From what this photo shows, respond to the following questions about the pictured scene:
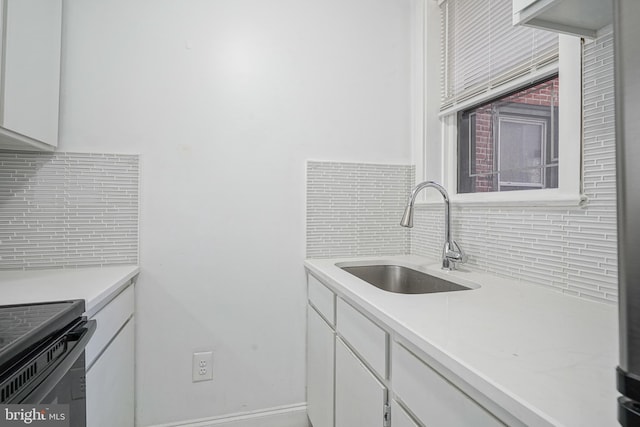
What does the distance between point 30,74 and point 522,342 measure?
1785 mm

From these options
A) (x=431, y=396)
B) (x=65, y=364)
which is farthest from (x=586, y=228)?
(x=65, y=364)

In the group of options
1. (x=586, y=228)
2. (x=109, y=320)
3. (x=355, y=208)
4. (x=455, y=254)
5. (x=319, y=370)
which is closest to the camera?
(x=586, y=228)

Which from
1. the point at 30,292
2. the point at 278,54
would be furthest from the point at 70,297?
the point at 278,54

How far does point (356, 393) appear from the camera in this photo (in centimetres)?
108

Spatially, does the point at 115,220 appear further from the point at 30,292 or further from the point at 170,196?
the point at 30,292

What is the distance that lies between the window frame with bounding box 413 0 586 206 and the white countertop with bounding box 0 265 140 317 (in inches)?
58.1

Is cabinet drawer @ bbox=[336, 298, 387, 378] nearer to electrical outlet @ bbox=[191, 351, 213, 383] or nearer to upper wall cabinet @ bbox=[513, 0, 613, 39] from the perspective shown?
electrical outlet @ bbox=[191, 351, 213, 383]

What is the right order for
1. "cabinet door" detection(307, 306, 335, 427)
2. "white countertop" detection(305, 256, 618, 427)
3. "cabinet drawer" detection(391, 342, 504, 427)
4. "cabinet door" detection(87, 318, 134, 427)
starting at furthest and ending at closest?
1. "cabinet door" detection(307, 306, 335, 427)
2. "cabinet door" detection(87, 318, 134, 427)
3. "cabinet drawer" detection(391, 342, 504, 427)
4. "white countertop" detection(305, 256, 618, 427)

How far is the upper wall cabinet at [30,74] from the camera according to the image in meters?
1.08

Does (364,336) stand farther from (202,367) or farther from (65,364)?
(202,367)

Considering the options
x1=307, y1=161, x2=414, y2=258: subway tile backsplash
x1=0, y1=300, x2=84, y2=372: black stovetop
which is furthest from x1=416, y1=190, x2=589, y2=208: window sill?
x1=0, y1=300, x2=84, y2=372: black stovetop

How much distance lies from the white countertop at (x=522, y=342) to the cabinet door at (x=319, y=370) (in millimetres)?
375

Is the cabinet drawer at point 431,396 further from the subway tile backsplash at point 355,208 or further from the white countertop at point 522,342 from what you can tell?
the subway tile backsplash at point 355,208

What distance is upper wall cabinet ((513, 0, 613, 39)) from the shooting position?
0.78 metres
